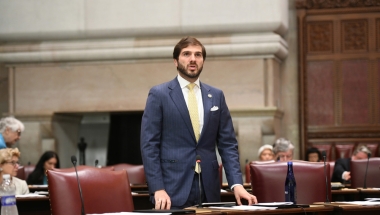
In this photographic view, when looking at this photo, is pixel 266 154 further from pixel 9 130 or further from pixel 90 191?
pixel 90 191

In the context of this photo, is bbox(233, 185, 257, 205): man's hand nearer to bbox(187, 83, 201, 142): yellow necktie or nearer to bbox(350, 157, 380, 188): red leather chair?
bbox(187, 83, 201, 142): yellow necktie

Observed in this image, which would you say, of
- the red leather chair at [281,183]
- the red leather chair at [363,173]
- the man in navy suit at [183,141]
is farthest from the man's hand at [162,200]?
the red leather chair at [363,173]

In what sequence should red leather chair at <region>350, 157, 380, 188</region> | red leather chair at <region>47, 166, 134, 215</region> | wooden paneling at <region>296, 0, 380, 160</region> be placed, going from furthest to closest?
wooden paneling at <region>296, 0, 380, 160</region>
red leather chair at <region>350, 157, 380, 188</region>
red leather chair at <region>47, 166, 134, 215</region>

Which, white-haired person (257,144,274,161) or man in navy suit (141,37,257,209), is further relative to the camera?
white-haired person (257,144,274,161)

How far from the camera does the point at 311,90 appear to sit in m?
11.5

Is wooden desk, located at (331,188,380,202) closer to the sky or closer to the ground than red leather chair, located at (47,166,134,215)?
closer to the ground

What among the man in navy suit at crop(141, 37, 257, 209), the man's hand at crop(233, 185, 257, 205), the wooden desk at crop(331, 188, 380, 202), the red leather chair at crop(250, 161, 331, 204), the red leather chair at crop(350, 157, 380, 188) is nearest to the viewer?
the man's hand at crop(233, 185, 257, 205)

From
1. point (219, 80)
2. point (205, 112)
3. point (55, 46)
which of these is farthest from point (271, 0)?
point (205, 112)

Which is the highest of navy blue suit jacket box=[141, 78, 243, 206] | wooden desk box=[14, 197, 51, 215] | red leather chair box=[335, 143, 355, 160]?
navy blue suit jacket box=[141, 78, 243, 206]

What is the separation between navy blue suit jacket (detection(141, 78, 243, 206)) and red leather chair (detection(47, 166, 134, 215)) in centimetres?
26

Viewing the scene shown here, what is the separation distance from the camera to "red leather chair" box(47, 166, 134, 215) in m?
4.54

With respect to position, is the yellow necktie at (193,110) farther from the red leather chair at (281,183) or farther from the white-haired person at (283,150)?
the white-haired person at (283,150)

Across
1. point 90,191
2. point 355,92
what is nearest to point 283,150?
point 355,92

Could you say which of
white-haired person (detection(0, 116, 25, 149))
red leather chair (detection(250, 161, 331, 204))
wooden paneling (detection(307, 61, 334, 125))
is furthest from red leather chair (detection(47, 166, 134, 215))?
wooden paneling (detection(307, 61, 334, 125))
